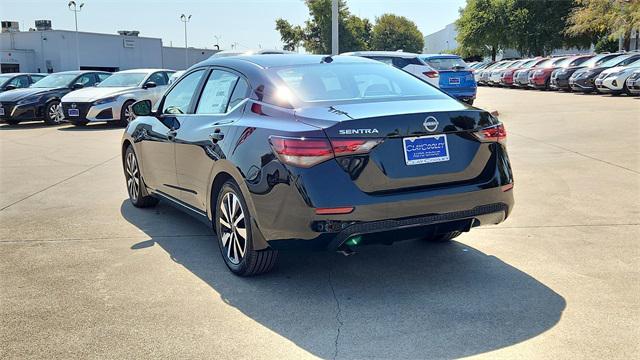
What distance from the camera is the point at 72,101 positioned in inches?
637

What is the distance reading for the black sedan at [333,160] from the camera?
3.77 m

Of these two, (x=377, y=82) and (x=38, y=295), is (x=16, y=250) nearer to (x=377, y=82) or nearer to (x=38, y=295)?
(x=38, y=295)

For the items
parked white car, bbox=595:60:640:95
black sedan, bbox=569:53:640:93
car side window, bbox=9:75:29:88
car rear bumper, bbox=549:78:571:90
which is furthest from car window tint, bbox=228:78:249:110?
car rear bumper, bbox=549:78:571:90

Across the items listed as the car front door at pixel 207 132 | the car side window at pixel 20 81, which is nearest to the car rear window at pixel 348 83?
the car front door at pixel 207 132

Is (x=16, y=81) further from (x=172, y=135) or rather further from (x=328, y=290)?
(x=328, y=290)

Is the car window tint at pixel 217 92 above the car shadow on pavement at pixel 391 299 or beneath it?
above

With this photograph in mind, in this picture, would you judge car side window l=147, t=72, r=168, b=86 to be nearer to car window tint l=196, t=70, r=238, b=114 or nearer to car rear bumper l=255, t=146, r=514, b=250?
car window tint l=196, t=70, r=238, b=114

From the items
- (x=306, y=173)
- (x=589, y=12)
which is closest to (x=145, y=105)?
(x=306, y=173)

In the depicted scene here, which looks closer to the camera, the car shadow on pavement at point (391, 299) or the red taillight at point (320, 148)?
the car shadow on pavement at point (391, 299)

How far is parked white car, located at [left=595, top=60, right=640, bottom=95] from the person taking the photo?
2078 centimetres

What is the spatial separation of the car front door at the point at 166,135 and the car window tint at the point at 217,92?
0.58 ft

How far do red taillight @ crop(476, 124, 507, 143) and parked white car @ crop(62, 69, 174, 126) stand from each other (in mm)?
12662

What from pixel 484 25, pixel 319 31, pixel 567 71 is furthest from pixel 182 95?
pixel 319 31

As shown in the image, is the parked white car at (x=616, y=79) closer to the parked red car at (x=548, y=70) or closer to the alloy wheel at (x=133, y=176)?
the parked red car at (x=548, y=70)
